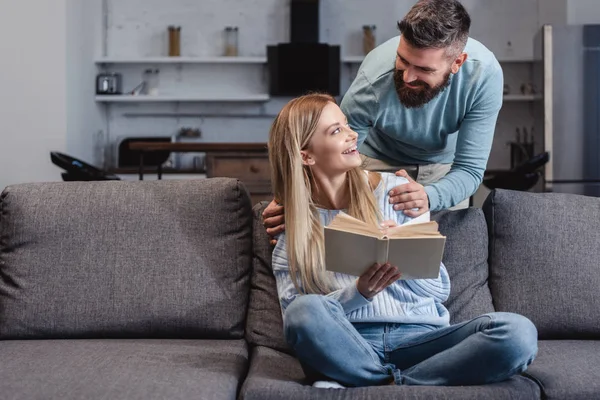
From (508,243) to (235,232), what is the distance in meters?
0.83

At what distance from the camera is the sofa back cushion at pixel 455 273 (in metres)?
2.24

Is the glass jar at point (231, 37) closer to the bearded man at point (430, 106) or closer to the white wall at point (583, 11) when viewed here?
the white wall at point (583, 11)

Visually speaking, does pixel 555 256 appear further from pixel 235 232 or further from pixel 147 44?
pixel 147 44

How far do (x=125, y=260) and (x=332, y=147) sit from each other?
0.70 m

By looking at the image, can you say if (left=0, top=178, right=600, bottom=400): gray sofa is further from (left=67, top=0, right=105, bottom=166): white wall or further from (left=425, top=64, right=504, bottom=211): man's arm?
(left=67, top=0, right=105, bottom=166): white wall

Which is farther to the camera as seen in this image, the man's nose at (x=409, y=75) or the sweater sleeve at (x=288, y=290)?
the man's nose at (x=409, y=75)

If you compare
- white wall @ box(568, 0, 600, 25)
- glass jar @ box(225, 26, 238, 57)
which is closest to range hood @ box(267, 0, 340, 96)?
glass jar @ box(225, 26, 238, 57)

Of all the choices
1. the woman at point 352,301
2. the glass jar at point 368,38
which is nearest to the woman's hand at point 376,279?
the woman at point 352,301

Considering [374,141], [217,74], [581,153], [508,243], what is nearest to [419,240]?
[508,243]

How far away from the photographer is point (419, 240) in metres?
1.65

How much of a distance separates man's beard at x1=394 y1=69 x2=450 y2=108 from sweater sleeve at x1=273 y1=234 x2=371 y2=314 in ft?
1.96

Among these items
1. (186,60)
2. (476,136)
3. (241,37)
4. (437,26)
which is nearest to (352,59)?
(241,37)

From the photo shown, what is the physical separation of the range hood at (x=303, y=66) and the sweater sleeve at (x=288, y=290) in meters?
4.90

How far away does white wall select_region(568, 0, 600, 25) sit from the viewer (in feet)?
21.2
